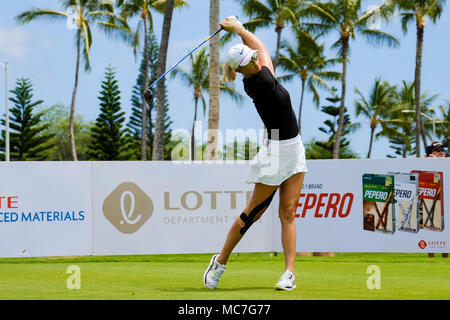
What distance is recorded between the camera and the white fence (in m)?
9.84

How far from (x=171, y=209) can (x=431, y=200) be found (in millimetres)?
3789

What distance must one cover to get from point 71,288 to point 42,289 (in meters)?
0.21

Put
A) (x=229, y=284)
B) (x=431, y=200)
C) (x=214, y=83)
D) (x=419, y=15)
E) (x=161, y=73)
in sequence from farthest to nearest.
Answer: (x=419, y=15)
(x=161, y=73)
(x=214, y=83)
(x=431, y=200)
(x=229, y=284)

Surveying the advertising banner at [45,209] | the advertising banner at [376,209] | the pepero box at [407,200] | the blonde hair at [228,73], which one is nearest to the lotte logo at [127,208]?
the advertising banner at [45,209]

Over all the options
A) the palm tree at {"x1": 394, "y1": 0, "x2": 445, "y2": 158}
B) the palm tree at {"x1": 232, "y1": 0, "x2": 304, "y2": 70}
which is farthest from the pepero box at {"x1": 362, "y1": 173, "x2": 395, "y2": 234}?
the palm tree at {"x1": 232, "y1": 0, "x2": 304, "y2": 70}

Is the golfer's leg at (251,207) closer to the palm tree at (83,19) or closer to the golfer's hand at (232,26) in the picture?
the golfer's hand at (232,26)

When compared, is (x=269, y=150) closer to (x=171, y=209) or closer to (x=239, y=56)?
(x=239, y=56)

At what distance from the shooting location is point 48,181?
996 cm

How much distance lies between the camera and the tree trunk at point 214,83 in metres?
17.7

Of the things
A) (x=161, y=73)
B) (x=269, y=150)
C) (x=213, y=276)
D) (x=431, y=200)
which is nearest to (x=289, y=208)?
(x=269, y=150)

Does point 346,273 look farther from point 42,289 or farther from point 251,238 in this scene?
point 251,238

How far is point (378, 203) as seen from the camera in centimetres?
1020
